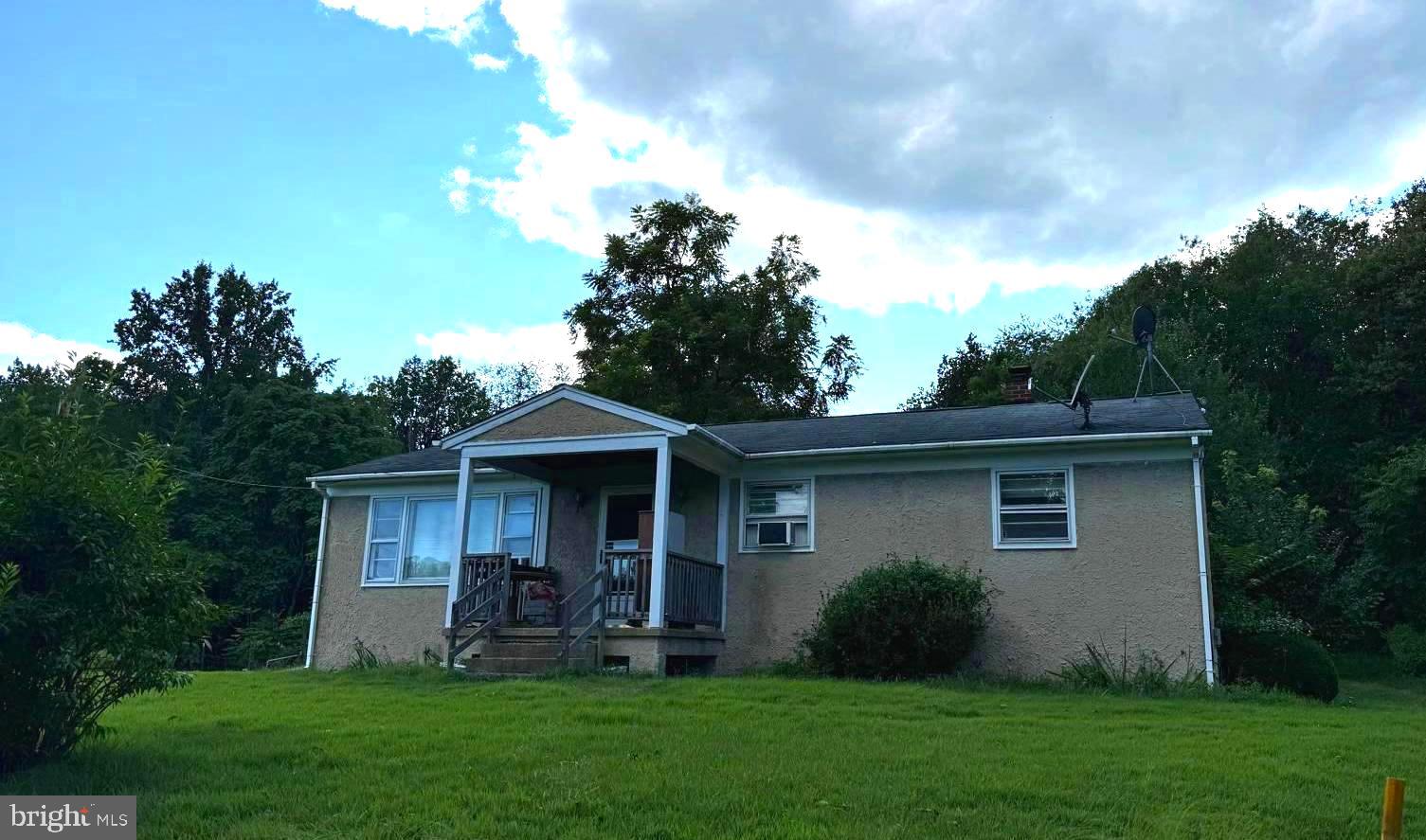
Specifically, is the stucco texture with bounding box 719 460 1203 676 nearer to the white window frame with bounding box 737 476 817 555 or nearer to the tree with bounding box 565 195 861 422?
the white window frame with bounding box 737 476 817 555

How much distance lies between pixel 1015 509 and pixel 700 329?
1823 cm

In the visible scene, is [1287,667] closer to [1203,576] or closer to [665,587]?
[1203,576]

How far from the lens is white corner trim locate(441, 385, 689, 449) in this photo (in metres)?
14.0

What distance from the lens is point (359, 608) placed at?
1716cm

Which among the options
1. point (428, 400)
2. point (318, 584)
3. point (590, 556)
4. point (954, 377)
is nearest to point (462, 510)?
point (590, 556)

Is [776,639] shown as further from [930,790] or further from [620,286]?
[620,286]

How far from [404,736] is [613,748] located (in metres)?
1.75

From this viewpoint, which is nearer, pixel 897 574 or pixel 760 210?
pixel 897 574

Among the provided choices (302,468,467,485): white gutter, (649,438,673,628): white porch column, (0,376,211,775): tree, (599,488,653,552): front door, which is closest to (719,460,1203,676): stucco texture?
(599,488,653,552): front door

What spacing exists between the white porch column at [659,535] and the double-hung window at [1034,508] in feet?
13.9

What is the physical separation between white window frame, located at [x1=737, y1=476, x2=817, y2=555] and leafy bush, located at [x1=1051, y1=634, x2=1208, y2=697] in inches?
143

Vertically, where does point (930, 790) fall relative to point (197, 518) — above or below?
below

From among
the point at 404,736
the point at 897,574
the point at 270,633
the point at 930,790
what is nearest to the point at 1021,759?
the point at 930,790

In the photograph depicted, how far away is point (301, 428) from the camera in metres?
33.8
